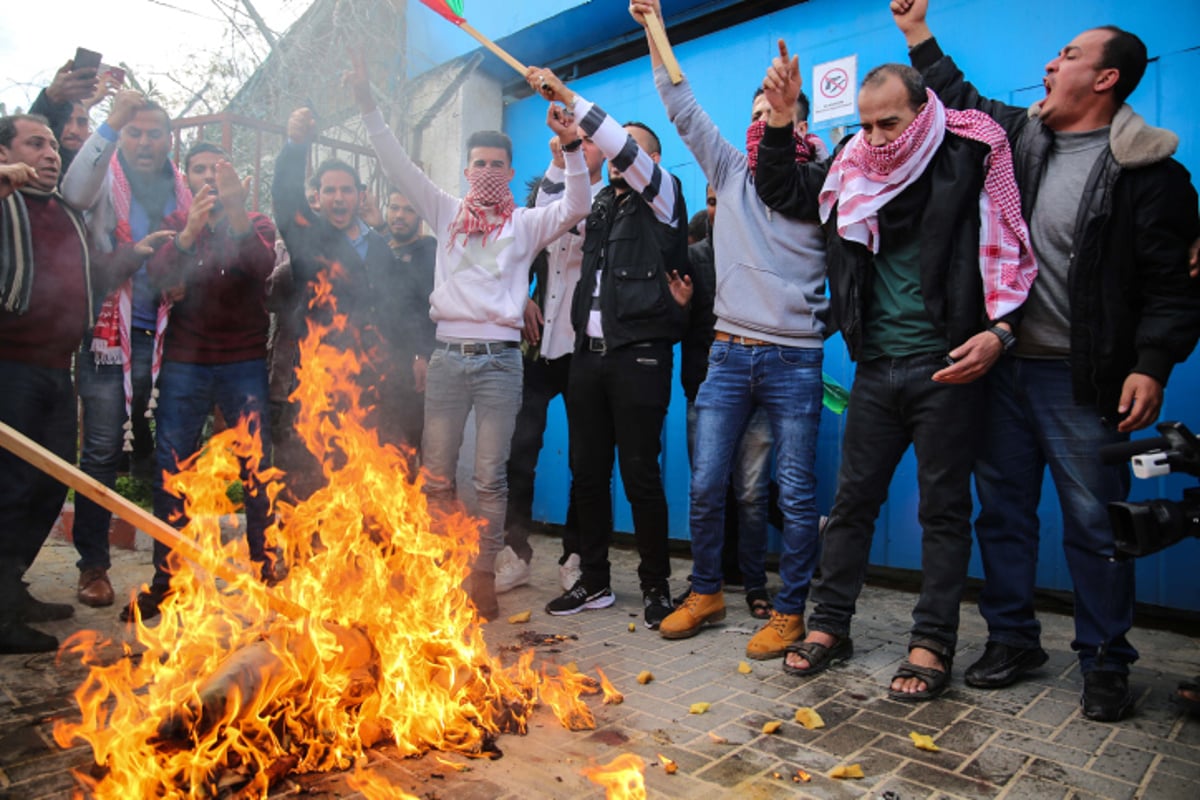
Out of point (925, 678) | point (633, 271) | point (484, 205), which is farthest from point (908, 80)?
point (925, 678)

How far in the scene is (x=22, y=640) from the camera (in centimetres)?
366

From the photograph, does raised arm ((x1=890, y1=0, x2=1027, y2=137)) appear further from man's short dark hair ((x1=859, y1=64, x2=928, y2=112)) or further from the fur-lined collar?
the fur-lined collar

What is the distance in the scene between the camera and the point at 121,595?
4.78 m

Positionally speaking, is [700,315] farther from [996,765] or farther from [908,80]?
[996,765]

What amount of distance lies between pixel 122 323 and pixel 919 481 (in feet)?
15.3

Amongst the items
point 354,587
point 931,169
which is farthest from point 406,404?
point 931,169

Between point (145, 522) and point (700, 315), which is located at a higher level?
point (700, 315)

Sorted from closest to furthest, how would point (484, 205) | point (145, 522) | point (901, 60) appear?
1. point (145, 522)
2. point (484, 205)
3. point (901, 60)

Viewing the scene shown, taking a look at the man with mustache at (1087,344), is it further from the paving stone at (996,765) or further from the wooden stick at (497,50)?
the wooden stick at (497,50)

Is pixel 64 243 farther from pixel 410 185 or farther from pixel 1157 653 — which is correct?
pixel 1157 653

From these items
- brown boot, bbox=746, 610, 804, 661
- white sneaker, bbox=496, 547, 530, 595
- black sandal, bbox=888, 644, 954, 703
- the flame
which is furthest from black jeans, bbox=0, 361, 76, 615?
black sandal, bbox=888, 644, 954, 703

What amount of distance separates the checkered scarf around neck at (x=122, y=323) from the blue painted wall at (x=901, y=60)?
3.62 meters

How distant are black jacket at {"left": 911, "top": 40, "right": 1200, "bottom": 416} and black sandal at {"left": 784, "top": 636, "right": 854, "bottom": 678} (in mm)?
1580

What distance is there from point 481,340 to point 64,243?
7.85 ft
